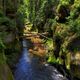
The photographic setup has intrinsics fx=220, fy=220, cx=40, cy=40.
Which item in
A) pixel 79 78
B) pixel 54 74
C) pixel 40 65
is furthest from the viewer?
pixel 40 65

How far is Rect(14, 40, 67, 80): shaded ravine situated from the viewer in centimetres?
1927

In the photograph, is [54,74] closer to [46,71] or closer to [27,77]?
[46,71]

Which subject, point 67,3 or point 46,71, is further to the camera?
point 67,3

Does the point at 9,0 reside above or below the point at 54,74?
above

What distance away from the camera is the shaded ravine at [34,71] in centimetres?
1927

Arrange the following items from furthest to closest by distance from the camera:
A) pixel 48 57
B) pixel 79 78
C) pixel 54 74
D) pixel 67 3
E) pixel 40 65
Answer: pixel 67 3
pixel 48 57
pixel 40 65
pixel 54 74
pixel 79 78

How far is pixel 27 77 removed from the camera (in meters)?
19.2

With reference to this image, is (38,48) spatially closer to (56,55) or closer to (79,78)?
(56,55)

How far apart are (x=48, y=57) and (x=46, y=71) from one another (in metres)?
4.71

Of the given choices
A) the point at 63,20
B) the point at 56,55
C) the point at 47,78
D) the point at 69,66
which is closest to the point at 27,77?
the point at 47,78

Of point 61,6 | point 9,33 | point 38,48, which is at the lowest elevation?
point 38,48

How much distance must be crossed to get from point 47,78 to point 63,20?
11.4 meters

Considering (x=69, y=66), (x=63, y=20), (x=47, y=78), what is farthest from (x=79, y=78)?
(x=63, y=20)

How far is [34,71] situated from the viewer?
21219 mm
